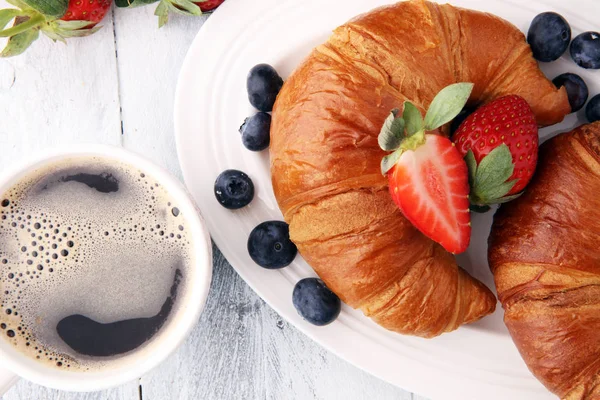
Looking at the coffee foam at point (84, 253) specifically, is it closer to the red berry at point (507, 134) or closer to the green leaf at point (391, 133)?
the green leaf at point (391, 133)

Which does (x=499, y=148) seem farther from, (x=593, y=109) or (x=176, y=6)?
(x=176, y=6)

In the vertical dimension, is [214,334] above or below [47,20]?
below

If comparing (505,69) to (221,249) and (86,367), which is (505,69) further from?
(86,367)

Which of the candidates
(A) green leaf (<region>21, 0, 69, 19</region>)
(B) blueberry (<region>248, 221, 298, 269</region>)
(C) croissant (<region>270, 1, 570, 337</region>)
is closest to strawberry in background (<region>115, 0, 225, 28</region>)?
(A) green leaf (<region>21, 0, 69, 19</region>)

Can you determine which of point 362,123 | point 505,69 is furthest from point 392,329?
point 505,69

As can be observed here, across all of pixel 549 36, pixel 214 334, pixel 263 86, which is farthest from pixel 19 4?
pixel 549 36

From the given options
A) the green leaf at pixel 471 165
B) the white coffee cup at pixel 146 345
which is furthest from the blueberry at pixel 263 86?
the green leaf at pixel 471 165

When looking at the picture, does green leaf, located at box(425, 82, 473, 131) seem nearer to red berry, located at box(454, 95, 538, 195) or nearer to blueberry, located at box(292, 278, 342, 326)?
red berry, located at box(454, 95, 538, 195)
